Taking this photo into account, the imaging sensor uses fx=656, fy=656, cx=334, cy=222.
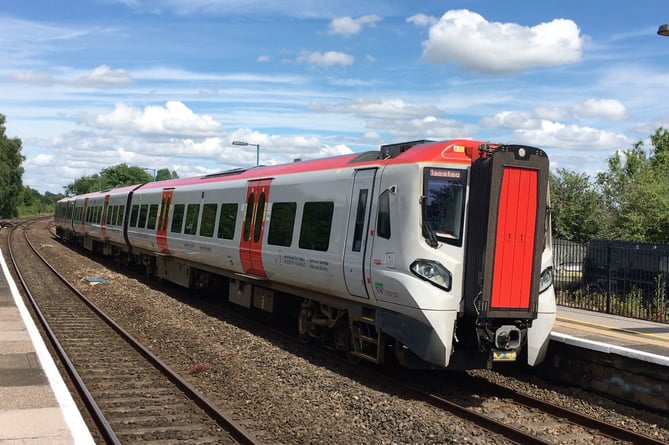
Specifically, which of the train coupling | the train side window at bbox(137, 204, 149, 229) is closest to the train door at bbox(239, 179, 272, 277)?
the train coupling

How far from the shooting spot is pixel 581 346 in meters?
8.69

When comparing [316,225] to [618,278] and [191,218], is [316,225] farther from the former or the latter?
[618,278]

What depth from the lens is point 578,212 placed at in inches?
1058

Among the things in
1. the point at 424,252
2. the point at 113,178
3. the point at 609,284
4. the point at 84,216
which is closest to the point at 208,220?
the point at 424,252

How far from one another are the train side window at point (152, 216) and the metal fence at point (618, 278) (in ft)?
37.4

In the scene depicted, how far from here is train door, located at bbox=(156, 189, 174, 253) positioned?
18159 millimetres

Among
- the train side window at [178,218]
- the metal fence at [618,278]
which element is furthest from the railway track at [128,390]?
the metal fence at [618,278]

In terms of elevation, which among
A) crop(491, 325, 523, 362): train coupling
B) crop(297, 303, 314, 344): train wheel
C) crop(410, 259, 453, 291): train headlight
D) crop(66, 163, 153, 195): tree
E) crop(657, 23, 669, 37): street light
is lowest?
crop(297, 303, 314, 344): train wheel

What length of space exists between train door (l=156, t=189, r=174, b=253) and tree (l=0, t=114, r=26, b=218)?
52.4 metres

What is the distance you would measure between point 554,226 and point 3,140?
60659mm

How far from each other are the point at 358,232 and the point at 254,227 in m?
3.85

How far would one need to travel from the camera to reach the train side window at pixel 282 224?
36.1 feet

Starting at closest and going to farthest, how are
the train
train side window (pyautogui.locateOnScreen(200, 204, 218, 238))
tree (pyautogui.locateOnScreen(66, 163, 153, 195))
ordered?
the train, train side window (pyautogui.locateOnScreen(200, 204, 218, 238)), tree (pyautogui.locateOnScreen(66, 163, 153, 195))

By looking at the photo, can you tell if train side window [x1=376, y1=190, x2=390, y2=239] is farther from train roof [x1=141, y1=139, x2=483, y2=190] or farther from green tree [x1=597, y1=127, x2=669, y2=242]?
green tree [x1=597, y1=127, x2=669, y2=242]
